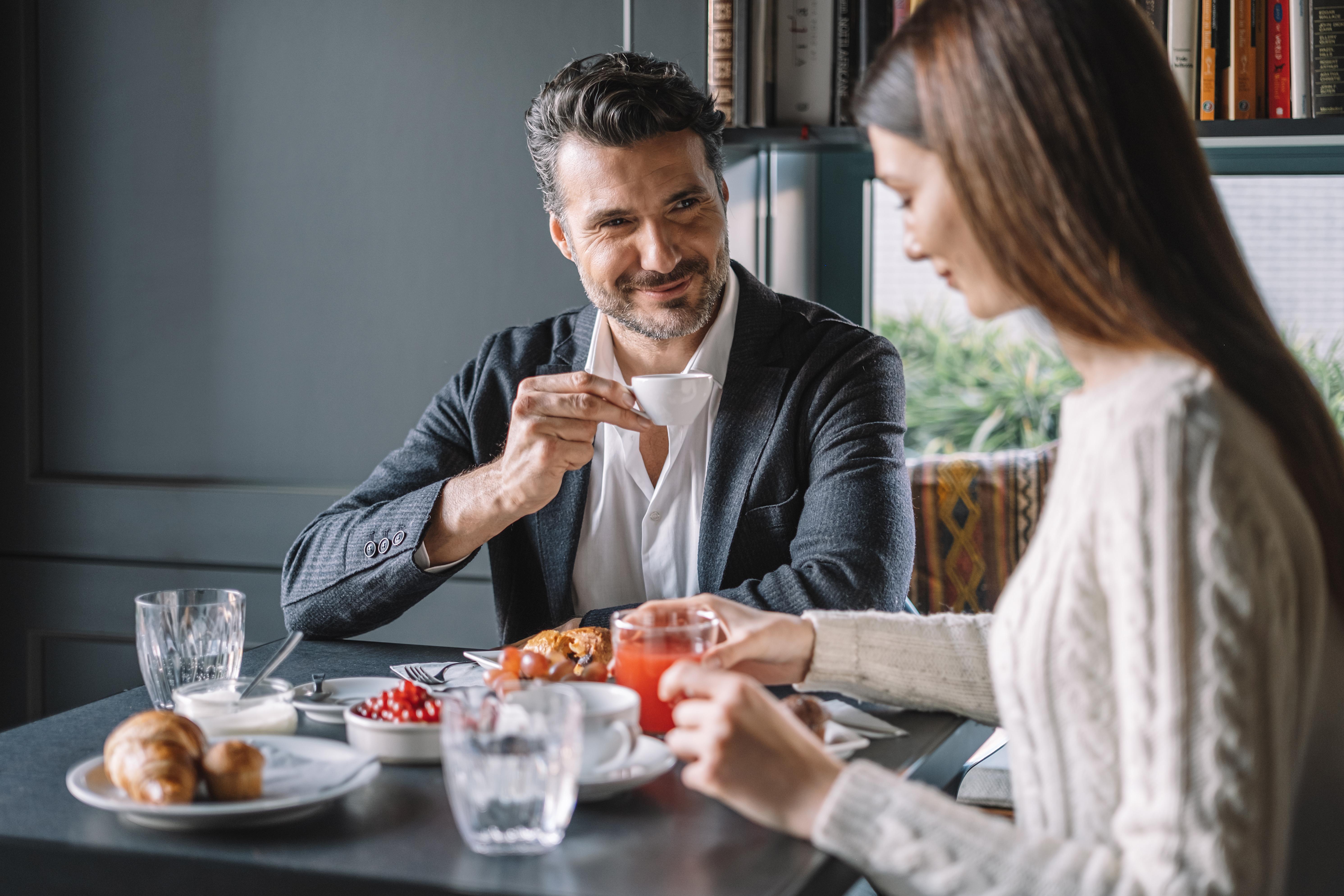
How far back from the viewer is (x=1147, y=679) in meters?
0.78

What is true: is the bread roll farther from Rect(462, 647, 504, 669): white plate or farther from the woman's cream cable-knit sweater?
the woman's cream cable-knit sweater

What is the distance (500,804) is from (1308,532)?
0.56 meters

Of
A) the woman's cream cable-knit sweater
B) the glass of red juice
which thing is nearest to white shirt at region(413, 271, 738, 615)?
the glass of red juice

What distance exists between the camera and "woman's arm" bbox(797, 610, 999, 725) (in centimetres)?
126

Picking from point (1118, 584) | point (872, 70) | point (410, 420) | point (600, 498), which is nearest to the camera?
point (1118, 584)

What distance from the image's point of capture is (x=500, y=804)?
85 cm

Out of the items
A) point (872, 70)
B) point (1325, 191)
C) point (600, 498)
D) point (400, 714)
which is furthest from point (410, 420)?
point (1325, 191)

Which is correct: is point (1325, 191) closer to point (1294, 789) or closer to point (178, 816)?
point (1294, 789)

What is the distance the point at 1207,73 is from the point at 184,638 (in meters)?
2.01

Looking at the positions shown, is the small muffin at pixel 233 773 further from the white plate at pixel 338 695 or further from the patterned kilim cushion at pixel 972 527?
the patterned kilim cushion at pixel 972 527

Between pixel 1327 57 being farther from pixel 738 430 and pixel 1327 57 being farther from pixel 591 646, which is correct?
pixel 591 646

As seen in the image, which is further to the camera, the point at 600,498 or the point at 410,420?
the point at 410,420

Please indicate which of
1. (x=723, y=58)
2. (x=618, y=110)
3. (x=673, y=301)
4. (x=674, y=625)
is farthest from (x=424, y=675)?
(x=723, y=58)

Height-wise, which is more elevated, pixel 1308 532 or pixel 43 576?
pixel 1308 532
